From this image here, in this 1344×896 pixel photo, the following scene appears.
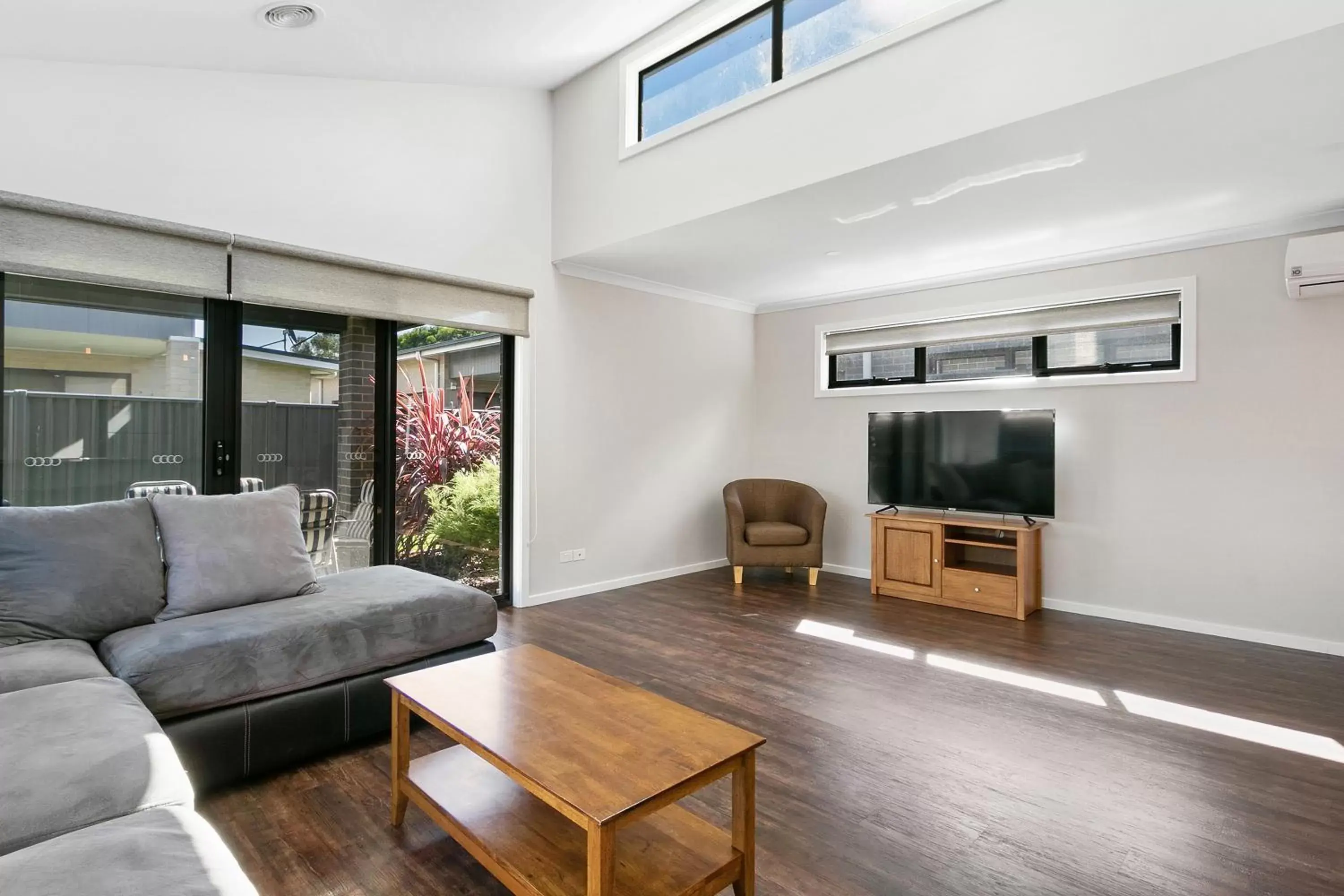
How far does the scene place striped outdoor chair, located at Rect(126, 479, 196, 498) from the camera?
3.31 m

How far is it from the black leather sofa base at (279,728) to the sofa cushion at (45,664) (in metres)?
0.28

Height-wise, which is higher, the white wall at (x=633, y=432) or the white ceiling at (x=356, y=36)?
the white ceiling at (x=356, y=36)

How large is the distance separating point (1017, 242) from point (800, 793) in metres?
3.72

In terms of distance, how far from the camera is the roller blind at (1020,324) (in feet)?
14.8

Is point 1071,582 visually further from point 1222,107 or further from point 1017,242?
point 1222,107

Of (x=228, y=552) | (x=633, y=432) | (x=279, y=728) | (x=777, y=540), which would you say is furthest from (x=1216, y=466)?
(x=228, y=552)

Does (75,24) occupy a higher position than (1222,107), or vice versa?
(75,24)

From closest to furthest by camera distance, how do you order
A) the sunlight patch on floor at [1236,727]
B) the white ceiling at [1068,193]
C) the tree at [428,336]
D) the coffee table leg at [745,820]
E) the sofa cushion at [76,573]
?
1. the coffee table leg at [745,820]
2. the sofa cushion at [76,573]
3. the white ceiling at [1068,193]
4. the sunlight patch on floor at [1236,727]
5. the tree at [428,336]

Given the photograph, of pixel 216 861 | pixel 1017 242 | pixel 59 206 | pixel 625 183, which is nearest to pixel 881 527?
pixel 1017 242

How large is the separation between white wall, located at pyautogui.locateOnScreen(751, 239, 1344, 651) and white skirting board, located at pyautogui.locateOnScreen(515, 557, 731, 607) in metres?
2.66

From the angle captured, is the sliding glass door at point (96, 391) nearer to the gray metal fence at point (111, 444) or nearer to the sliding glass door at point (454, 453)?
the gray metal fence at point (111, 444)

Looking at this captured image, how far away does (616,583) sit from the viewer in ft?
17.7

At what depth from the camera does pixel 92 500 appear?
10.7ft

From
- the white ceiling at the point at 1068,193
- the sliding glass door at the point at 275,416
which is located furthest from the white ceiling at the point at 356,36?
the white ceiling at the point at 1068,193
